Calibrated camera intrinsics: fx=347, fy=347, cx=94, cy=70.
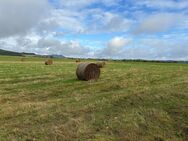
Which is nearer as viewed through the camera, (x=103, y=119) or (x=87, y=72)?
(x=103, y=119)

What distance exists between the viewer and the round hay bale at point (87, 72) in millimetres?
23250

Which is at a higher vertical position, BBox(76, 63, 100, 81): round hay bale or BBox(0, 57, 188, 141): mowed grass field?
BBox(76, 63, 100, 81): round hay bale

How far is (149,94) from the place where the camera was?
12.3m

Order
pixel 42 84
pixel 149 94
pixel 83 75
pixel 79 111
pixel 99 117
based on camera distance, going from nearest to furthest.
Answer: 1. pixel 99 117
2. pixel 79 111
3. pixel 149 94
4. pixel 42 84
5. pixel 83 75

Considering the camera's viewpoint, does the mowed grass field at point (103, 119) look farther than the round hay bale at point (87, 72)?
No

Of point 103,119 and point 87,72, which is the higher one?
point 87,72

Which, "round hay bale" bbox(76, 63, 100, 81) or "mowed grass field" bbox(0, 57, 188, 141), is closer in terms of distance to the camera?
"mowed grass field" bbox(0, 57, 188, 141)

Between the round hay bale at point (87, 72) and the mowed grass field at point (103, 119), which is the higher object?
the round hay bale at point (87, 72)

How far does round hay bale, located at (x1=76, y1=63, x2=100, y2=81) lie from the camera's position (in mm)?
23250

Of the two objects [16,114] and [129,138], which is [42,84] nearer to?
[16,114]

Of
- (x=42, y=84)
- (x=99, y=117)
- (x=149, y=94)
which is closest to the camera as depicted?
(x=99, y=117)

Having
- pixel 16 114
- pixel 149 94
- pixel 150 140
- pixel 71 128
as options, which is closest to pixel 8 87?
pixel 16 114

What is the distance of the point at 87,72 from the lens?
23.5m

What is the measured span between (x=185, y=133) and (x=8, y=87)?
1229 cm
